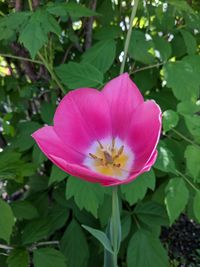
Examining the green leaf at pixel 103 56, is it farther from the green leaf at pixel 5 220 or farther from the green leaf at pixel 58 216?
the green leaf at pixel 58 216

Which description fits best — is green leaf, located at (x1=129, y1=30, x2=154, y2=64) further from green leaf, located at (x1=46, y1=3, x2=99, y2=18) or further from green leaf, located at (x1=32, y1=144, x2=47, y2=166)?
green leaf, located at (x1=32, y1=144, x2=47, y2=166)

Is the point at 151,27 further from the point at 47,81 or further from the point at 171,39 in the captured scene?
the point at 47,81

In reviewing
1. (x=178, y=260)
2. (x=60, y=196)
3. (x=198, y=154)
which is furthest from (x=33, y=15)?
(x=178, y=260)

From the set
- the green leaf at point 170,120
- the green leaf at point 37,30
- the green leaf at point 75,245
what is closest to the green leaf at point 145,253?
the green leaf at point 75,245

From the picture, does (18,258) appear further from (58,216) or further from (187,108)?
(187,108)

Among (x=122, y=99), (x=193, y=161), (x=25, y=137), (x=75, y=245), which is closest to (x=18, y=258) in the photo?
(x=75, y=245)

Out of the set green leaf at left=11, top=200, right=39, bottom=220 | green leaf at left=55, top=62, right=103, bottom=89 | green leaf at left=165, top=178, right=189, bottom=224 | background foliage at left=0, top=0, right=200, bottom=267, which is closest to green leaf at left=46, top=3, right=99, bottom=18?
background foliage at left=0, top=0, right=200, bottom=267
